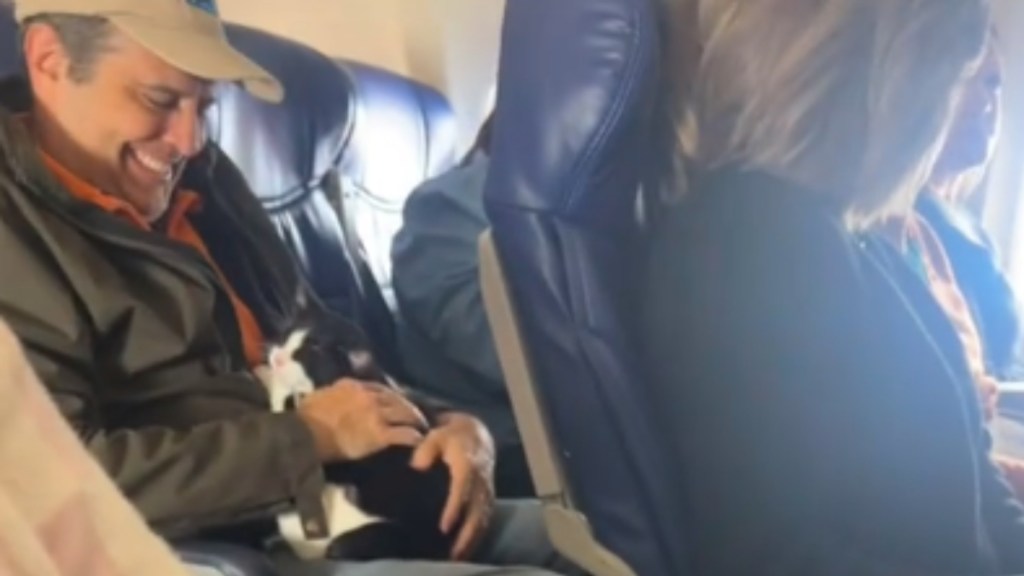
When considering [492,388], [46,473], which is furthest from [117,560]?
[492,388]

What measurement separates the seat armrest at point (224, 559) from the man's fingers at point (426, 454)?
21 cm

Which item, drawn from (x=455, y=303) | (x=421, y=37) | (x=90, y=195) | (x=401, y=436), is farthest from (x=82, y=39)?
(x=421, y=37)

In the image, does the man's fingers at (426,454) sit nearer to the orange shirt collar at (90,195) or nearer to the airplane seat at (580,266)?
the airplane seat at (580,266)

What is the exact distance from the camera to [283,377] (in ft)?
4.49

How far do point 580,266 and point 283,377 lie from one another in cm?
36

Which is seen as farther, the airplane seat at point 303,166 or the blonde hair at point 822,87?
the airplane seat at point 303,166

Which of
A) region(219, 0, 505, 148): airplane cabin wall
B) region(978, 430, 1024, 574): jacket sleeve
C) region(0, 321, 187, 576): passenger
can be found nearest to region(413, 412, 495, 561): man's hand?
region(978, 430, 1024, 574): jacket sleeve

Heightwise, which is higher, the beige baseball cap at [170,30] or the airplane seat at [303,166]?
the beige baseball cap at [170,30]

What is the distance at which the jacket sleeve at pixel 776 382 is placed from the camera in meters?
1.16

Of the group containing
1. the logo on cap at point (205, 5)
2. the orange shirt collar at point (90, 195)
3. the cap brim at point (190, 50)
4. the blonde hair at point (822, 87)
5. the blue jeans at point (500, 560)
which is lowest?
the blue jeans at point (500, 560)

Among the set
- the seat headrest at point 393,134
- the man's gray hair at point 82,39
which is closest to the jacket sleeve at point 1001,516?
the man's gray hair at point 82,39

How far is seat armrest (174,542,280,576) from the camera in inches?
42.3

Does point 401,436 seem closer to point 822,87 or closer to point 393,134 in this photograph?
point 822,87

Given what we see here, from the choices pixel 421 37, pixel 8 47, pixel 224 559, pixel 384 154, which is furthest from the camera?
pixel 421 37
